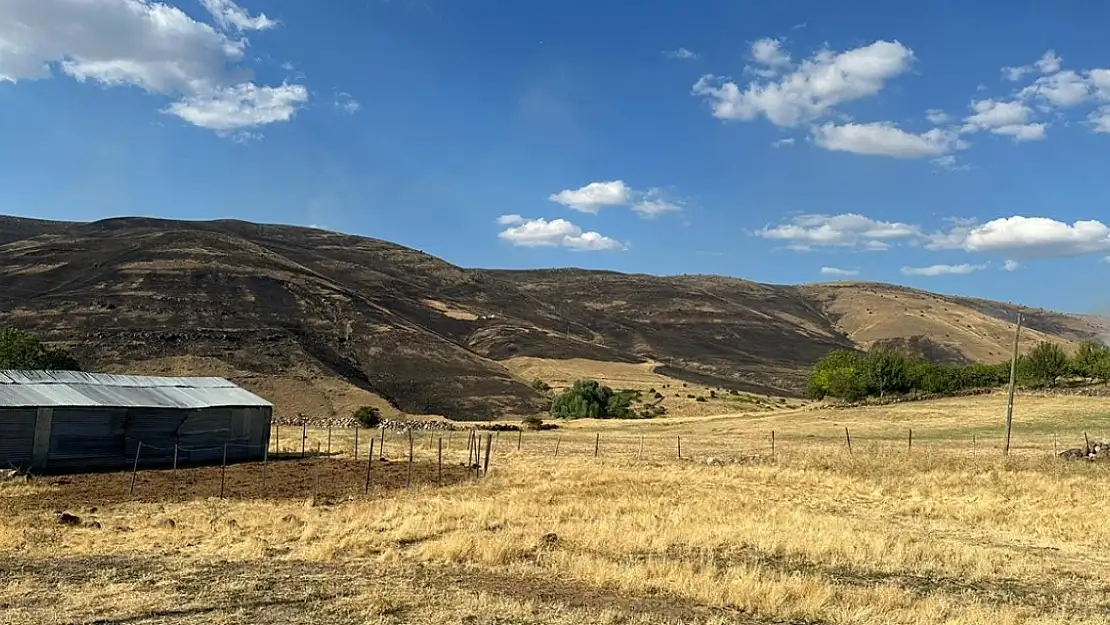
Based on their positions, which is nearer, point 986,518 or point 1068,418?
point 986,518

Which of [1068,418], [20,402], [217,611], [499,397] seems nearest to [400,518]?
[217,611]

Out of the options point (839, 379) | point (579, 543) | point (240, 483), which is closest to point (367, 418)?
point (240, 483)

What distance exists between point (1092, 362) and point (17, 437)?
10143 cm

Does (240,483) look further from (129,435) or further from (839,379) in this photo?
(839,379)

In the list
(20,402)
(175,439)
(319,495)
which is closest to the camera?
(319,495)

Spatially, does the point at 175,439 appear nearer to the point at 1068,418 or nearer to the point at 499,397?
the point at 1068,418

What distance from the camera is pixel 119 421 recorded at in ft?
127

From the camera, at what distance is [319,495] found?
28.3m

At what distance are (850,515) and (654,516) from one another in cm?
675

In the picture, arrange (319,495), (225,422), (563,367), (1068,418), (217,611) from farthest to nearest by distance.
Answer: (563,367), (1068,418), (225,422), (319,495), (217,611)

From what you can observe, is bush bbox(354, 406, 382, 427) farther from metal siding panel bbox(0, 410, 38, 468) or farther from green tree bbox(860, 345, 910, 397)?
green tree bbox(860, 345, 910, 397)

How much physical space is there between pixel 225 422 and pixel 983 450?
38826mm

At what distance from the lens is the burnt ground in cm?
2684

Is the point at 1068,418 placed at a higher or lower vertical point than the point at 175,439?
higher
